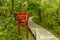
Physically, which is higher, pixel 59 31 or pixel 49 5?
pixel 49 5

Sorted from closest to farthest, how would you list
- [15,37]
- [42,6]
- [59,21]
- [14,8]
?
[15,37] → [14,8] → [59,21] → [42,6]

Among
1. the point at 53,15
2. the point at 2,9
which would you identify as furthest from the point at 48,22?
the point at 2,9

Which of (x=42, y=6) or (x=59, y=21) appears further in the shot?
(x=42, y=6)

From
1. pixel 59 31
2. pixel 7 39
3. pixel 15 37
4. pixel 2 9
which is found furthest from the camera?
pixel 59 31

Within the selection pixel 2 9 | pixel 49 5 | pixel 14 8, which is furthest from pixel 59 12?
pixel 2 9

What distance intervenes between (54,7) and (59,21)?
0.87 meters

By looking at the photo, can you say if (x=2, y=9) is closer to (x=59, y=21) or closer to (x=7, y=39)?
(x=7, y=39)

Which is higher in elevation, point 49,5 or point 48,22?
point 49,5

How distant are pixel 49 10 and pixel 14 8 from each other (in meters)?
2.22

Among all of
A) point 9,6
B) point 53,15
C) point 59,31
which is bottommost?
point 59,31

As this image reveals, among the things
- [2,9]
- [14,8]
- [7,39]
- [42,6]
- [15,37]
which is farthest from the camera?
[42,6]

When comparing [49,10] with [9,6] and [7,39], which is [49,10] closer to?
[9,6]

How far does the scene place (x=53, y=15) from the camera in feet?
30.3

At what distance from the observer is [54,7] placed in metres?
8.76
